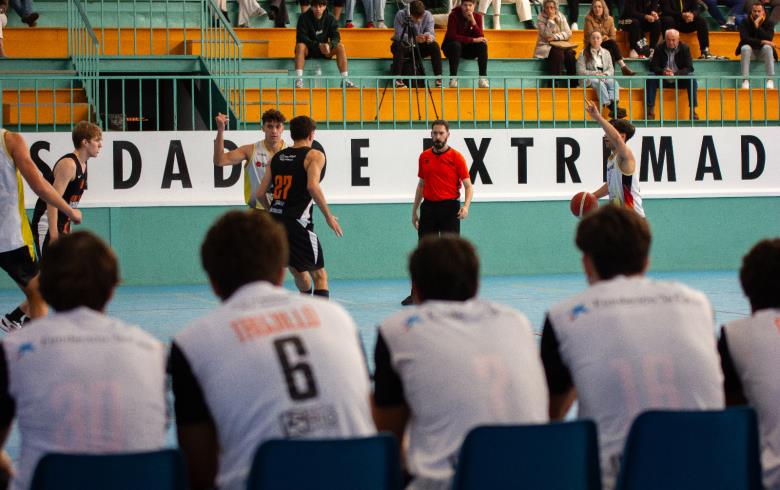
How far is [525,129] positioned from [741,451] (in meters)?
13.0

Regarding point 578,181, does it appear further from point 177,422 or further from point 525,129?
point 177,422

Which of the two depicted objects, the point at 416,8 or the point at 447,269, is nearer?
the point at 447,269

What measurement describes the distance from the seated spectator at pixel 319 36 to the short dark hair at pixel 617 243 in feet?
43.7

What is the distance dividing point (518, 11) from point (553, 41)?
99.5 inches

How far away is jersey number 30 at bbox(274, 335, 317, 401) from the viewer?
9.29 ft

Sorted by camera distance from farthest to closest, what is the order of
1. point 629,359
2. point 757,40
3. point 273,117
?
point 757,40, point 273,117, point 629,359

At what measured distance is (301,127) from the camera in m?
9.45

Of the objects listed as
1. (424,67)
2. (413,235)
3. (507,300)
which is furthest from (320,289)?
(424,67)

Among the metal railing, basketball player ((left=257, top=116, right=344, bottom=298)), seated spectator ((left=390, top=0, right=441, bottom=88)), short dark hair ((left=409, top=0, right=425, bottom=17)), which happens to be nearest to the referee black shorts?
basketball player ((left=257, top=116, right=344, bottom=298))

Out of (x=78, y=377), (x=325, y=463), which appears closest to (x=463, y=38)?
(x=78, y=377)

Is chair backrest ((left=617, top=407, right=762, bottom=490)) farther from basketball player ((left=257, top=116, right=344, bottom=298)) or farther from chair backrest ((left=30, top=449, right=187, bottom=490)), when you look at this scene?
basketball player ((left=257, top=116, right=344, bottom=298))

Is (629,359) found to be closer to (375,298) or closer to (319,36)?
(375,298)

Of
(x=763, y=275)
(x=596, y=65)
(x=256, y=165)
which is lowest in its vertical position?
(x=763, y=275)

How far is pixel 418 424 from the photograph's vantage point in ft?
10.2
